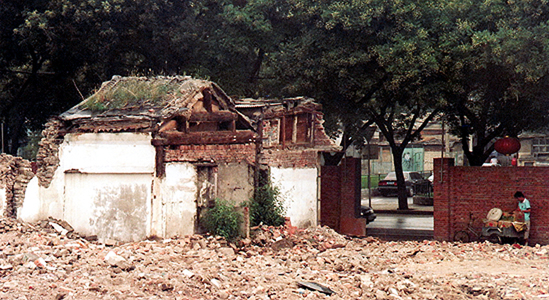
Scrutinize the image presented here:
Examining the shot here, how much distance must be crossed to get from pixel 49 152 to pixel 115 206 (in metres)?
2.08

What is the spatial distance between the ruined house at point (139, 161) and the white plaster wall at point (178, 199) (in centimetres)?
2

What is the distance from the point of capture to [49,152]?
16828mm

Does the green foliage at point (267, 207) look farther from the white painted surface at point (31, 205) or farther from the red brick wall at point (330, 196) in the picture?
the white painted surface at point (31, 205)

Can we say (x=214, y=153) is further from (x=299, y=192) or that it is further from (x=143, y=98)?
(x=299, y=192)

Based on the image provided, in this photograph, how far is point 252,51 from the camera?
26562 mm

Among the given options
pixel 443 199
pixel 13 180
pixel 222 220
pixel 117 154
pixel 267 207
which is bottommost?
pixel 222 220

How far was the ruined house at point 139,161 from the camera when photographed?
53.8 feet

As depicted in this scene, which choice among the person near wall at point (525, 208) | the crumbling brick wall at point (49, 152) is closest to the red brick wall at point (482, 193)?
the person near wall at point (525, 208)

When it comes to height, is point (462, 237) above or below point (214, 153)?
below

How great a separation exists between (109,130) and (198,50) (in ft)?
33.8

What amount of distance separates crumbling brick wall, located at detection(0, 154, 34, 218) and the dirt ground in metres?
0.66

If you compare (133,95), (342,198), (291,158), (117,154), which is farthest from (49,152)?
(342,198)

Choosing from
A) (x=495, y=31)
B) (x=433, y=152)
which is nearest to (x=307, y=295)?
(x=495, y=31)

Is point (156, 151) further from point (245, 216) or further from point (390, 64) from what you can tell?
point (390, 64)
